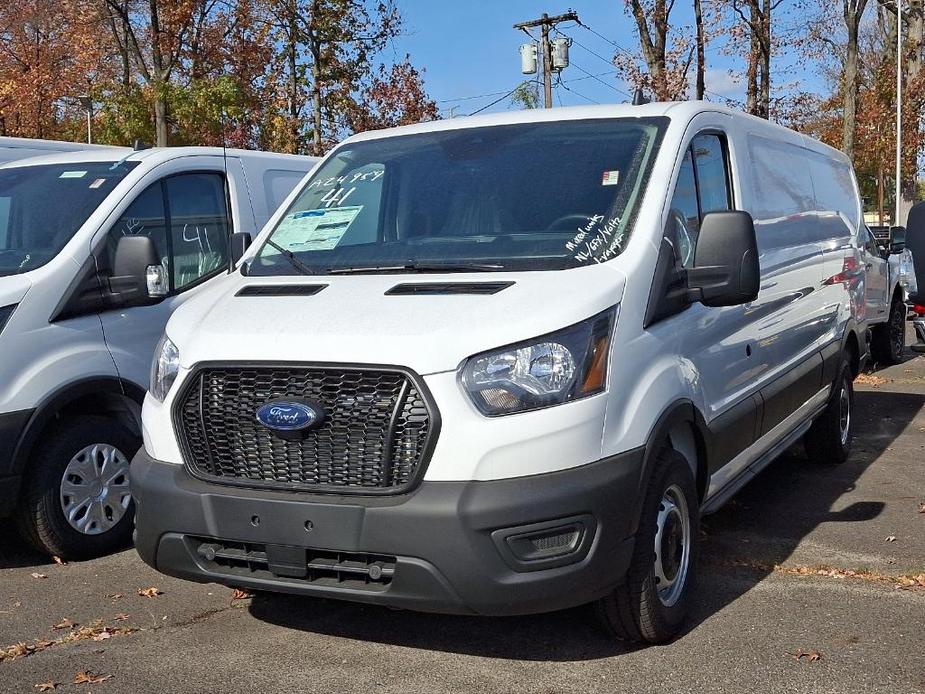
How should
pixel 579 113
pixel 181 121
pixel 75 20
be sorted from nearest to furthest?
pixel 579 113, pixel 181 121, pixel 75 20

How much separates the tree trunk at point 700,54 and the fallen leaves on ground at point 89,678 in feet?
72.2

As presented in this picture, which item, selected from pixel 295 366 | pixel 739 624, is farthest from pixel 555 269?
pixel 739 624

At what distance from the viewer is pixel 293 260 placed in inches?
192

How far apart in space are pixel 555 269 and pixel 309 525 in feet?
Result: 4.32

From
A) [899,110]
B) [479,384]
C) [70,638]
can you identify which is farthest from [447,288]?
[899,110]

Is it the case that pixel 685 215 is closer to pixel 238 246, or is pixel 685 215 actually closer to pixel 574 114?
pixel 574 114

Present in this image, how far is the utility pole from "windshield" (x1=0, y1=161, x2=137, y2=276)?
25953 mm

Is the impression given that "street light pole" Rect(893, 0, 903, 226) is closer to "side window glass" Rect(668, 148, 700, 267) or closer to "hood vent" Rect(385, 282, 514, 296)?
"side window glass" Rect(668, 148, 700, 267)

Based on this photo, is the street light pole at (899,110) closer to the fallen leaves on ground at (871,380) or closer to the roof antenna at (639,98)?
the fallen leaves on ground at (871,380)

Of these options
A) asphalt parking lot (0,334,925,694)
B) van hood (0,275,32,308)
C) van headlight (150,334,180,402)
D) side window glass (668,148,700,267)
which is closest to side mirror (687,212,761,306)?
side window glass (668,148,700,267)

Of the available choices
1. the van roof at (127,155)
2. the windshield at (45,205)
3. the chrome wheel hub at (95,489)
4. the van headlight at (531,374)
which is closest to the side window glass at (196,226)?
the van roof at (127,155)

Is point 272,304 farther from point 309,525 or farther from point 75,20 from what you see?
point 75,20

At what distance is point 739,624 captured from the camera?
456 cm

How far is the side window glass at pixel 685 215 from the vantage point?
4578 mm
